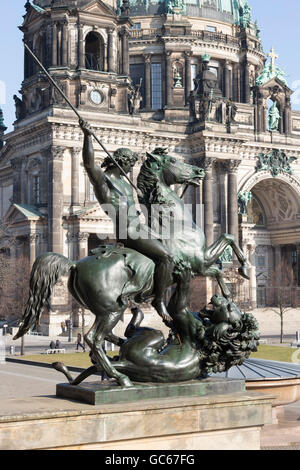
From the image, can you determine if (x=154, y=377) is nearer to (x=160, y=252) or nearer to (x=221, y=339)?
A: (x=221, y=339)

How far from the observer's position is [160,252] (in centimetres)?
876

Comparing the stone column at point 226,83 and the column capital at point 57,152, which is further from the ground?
the stone column at point 226,83

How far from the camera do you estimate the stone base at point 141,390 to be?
26.0ft

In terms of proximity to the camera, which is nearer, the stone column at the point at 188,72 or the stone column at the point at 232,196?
the stone column at the point at 232,196

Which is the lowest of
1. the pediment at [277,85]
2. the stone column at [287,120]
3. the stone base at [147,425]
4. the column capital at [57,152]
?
the stone base at [147,425]

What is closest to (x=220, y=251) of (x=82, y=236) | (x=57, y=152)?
(x=82, y=236)

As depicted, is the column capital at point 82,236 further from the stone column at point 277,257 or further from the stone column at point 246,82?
the stone column at point 246,82

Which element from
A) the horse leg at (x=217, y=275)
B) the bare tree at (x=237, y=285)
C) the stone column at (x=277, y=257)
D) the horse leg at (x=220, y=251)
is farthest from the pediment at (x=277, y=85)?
the horse leg at (x=217, y=275)

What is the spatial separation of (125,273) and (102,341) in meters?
0.81

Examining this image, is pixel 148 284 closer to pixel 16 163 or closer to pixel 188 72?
pixel 16 163

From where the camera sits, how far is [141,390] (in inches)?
318

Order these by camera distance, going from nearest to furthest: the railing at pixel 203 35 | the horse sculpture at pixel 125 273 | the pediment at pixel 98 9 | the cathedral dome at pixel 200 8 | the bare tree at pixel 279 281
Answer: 1. the horse sculpture at pixel 125 273
2. the pediment at pixel 98 9
3. the bare tree at pixel 279 281
4. the railing at pixel 203 35
5. the cathedral dome at pixel 200 8

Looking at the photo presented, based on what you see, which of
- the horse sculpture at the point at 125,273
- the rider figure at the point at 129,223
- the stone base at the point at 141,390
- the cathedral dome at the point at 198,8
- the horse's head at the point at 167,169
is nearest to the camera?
the stone base at the point at 141,390
